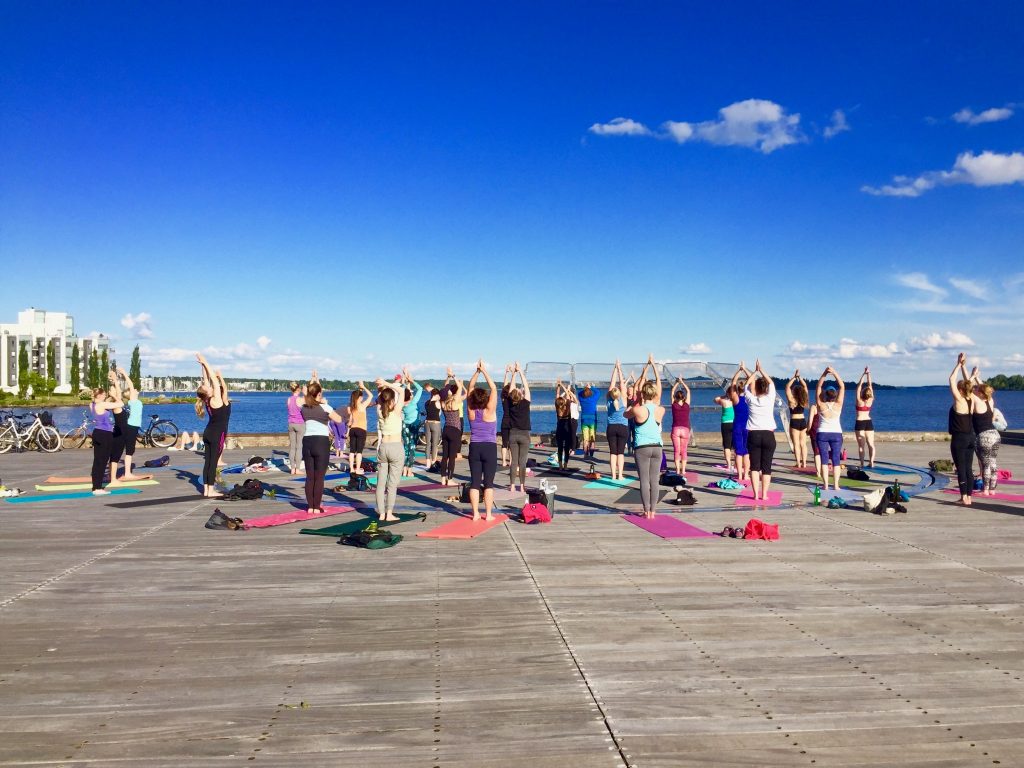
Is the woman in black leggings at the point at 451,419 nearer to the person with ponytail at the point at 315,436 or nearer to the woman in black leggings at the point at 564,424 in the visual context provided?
the person with ponytail at the point at 315,436

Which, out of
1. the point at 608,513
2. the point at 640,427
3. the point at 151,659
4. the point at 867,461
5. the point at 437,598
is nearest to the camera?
the point at 151,659

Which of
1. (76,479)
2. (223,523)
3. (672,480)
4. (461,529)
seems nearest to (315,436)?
(223,523)

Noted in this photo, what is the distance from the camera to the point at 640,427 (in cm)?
1016

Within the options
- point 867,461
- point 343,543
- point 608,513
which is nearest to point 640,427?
point 608,513

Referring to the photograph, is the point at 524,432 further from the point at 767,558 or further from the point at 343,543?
the point at 767,558

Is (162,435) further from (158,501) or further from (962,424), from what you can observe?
(962,424)

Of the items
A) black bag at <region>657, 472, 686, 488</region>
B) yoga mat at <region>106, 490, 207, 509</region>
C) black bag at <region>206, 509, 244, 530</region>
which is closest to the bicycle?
yoga mat at <region>106, 490, 207, 509</region>

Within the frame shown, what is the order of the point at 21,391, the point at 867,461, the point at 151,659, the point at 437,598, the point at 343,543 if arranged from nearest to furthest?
the point at 151,659 → the point at 437,598 → the point at 343,543 → the point at 867,461 → the point at 21,391

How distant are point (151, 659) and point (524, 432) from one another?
794cm

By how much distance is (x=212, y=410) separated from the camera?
38.3 ft

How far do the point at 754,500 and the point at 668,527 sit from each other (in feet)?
9.21

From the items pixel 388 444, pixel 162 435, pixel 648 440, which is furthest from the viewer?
pixel 162 435

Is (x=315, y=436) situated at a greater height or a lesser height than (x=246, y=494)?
greater

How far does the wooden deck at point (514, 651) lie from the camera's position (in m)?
3.67
